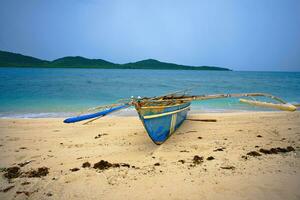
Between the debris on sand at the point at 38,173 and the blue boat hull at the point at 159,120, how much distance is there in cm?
199

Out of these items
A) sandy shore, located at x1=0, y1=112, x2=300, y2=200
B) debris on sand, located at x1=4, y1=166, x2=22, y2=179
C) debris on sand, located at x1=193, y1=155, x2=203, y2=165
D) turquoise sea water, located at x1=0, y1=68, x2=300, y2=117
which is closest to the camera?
sandy shore, located at x1=0, y1=112, x2=300, y2=200

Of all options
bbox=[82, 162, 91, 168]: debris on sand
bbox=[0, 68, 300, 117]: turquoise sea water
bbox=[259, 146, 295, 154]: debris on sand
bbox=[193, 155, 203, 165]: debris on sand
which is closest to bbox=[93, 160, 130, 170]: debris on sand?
bbox=[82, 162, 91, 168]: debris on sand

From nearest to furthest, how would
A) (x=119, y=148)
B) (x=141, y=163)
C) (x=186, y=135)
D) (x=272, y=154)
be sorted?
1. (x=141, y=163)
2. (x=272, y=154)
3. (x=119, y=148)
4. (x=186, y=135)

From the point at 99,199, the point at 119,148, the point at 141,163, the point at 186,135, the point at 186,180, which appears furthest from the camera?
the point at 186,135

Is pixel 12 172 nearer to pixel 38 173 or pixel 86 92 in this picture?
pixel 38 173

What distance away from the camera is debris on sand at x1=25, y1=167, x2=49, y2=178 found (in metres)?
3.36

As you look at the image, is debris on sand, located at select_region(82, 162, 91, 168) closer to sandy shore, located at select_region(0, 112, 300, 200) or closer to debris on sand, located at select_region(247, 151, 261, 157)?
sandy shore, located at select_region(0, 112, 300, 200)

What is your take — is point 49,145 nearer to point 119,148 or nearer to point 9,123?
point 119,148

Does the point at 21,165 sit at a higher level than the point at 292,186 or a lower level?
lower

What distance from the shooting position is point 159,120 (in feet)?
14.4

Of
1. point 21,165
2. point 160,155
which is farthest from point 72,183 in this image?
Answer: point 160,155

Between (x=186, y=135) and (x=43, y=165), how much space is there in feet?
11.6

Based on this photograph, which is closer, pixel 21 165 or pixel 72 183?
pixel 72 183

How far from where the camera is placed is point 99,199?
8.87ft
